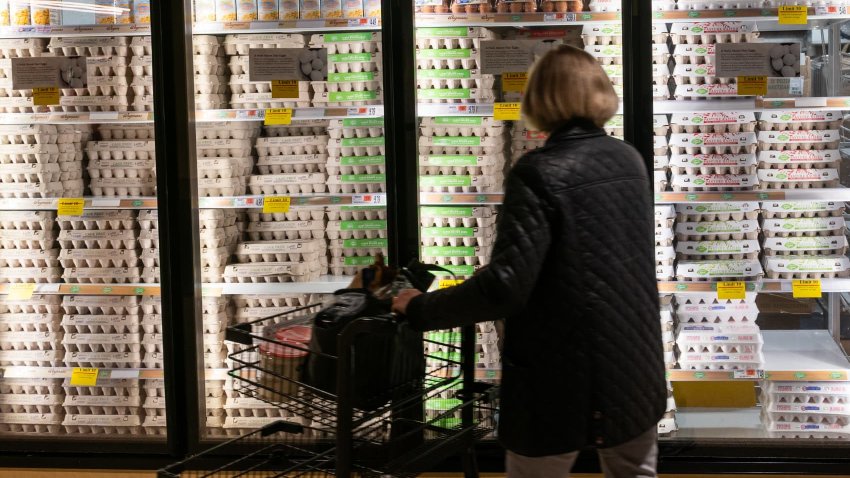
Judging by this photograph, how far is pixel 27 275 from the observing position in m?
3.85

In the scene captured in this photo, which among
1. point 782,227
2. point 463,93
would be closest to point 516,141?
point 463,93

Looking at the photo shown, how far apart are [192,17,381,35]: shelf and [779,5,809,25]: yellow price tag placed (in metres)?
1.48

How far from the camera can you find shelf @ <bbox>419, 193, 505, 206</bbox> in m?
3.53

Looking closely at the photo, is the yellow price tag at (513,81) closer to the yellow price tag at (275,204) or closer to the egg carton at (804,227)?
the yellow price tag at (275,204)

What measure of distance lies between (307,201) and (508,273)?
5.98 ft

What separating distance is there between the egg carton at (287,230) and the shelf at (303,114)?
0.50m

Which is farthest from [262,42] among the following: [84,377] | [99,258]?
[84,377]

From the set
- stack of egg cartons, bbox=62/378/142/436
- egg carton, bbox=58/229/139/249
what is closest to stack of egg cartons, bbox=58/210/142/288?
egg carton, bbox=58/229/139/249

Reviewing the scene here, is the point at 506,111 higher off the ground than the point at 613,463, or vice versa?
the point at 506,111

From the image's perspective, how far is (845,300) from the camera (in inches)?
157

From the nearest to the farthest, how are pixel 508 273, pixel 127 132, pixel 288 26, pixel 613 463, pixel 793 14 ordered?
pixel 508 273, pixel 613 463, pixel 793 14, pixel 288 26, pixel 127 132

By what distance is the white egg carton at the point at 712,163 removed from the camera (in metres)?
3.68

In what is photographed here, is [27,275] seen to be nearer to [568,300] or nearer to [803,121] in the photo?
[568,300]

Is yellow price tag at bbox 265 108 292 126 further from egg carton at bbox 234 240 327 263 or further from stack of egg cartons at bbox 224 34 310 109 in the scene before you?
egg carton at bbox 234 240 327 263
